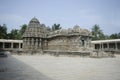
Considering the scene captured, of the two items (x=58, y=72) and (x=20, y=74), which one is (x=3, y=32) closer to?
(x=20, y=74)

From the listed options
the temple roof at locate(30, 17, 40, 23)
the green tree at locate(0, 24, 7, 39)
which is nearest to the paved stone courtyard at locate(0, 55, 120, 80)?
the temple roof at locate(30, 17, 40, 23)

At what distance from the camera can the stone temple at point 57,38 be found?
2658cm

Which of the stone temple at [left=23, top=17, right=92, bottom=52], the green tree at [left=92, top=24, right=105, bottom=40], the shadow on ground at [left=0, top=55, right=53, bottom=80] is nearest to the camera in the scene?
the shadow on ground at [left=0, top=55, right=53, bottom=80]

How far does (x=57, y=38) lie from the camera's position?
2850 centimetres

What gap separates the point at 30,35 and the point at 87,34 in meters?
12.6

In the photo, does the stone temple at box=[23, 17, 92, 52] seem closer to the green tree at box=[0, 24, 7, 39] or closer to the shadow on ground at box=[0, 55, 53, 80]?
the shadow on ground at box=[0, 55, 53, 80]

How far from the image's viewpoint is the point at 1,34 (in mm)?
49094

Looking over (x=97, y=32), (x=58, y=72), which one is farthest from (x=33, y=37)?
(x=97, y=32)

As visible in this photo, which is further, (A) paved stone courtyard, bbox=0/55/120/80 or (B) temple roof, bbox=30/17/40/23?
(B) temple roof, bbox=30/17/40/23

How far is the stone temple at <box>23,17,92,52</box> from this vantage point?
26.6 metres

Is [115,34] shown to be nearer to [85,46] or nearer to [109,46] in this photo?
[109,46]

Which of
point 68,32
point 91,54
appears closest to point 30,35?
point 68,32

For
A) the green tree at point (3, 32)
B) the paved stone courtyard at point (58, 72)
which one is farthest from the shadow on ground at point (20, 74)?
the green tree at point (3, 32)

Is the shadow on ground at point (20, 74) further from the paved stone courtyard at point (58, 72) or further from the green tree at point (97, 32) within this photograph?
the green tree at point (97, 32)
